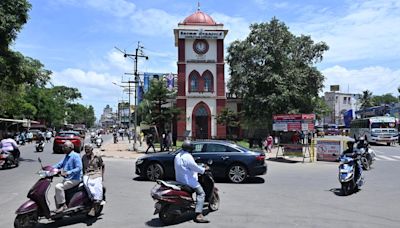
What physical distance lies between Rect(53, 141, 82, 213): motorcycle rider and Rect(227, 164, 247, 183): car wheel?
277 inches

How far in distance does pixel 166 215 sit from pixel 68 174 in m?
1.99

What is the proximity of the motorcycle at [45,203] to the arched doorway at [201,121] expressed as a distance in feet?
141

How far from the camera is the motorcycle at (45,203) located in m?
7.39

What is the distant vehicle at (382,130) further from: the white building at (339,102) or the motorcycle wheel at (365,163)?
the white building at (339,102)

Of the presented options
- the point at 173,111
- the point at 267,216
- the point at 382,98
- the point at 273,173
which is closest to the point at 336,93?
the point at 382,98

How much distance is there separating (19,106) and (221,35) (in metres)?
30.1

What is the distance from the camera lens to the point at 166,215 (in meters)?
8.06

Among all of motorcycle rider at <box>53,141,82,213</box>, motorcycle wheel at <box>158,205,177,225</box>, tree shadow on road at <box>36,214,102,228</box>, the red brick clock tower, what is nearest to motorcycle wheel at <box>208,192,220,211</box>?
motorcycle wheel at <box>158,205,177,225</box>

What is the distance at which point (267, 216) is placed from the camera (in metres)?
8.77

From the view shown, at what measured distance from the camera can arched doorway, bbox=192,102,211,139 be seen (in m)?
51.2

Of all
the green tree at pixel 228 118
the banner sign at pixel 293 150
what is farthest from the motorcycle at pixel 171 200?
the green tree at pixel 228 118

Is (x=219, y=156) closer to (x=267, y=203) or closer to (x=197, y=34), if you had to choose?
(x=267, y=203)

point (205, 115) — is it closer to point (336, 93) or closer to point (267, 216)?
point (267, 216)

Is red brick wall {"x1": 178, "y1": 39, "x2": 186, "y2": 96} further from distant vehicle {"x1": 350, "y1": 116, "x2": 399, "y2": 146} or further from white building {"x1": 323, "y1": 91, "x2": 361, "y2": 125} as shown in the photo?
white building {"x1": 323, "y1": 91, "x2": 361, "y2": 125}
